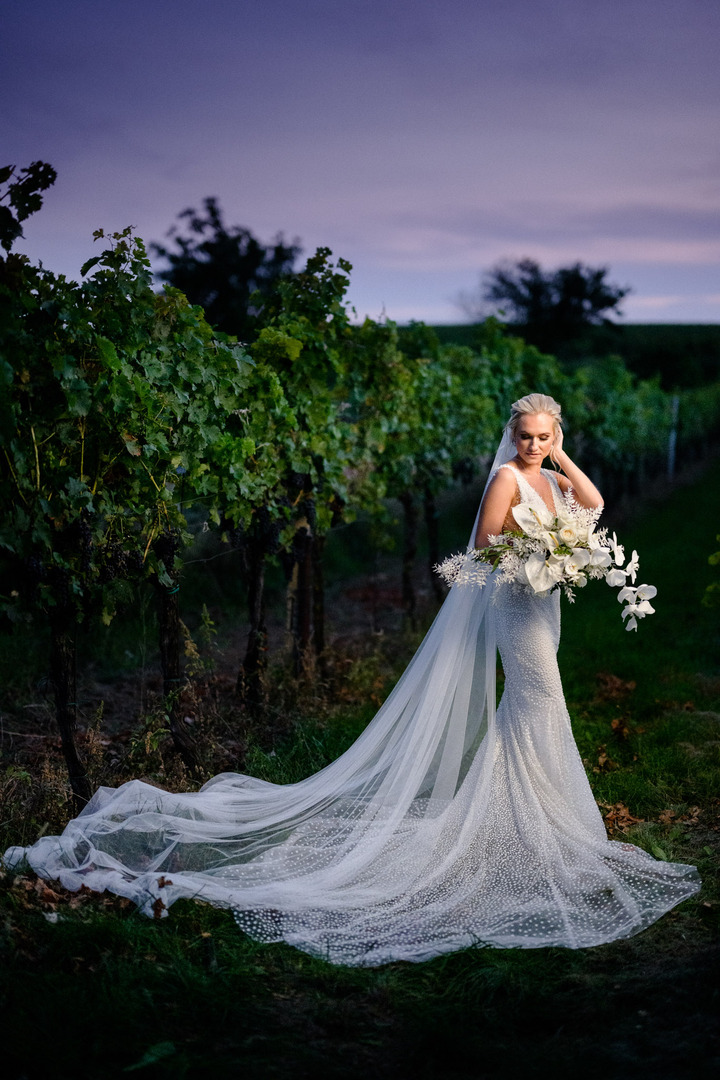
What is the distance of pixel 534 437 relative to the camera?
4.26 metres

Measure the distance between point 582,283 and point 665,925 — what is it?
60.7m

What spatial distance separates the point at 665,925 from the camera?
3.70 m

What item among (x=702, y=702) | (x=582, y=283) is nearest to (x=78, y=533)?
(x=702, y=702)

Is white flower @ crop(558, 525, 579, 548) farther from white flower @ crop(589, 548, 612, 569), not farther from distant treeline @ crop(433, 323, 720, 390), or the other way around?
distant treeline @ crop(433, 323, 720, 390)

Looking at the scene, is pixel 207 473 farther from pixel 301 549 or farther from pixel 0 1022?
pixel 0 1022

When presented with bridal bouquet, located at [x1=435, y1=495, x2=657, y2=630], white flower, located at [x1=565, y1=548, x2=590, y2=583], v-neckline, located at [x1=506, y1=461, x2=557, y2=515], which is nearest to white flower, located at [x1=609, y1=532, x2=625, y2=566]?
bridal bouquet, located at [x1=435, y1=495, x2=657, y2=630]

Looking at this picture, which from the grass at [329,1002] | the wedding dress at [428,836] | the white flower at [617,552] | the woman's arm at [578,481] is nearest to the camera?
the grass at [329,1002]

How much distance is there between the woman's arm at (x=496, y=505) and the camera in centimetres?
422

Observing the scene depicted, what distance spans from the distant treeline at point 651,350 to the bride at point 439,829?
47.9m

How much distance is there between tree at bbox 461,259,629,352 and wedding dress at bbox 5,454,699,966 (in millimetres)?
57335

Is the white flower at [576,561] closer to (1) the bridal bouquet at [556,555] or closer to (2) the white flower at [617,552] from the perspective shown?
(1) the bridal bouquet at [556,555]

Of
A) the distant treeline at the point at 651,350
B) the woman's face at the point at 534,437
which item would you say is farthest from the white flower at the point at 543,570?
the distant treeline at the point at 651,350

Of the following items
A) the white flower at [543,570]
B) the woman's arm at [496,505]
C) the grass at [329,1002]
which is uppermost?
the woman's arm at [496,505]

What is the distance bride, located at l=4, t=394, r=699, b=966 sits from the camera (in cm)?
371
